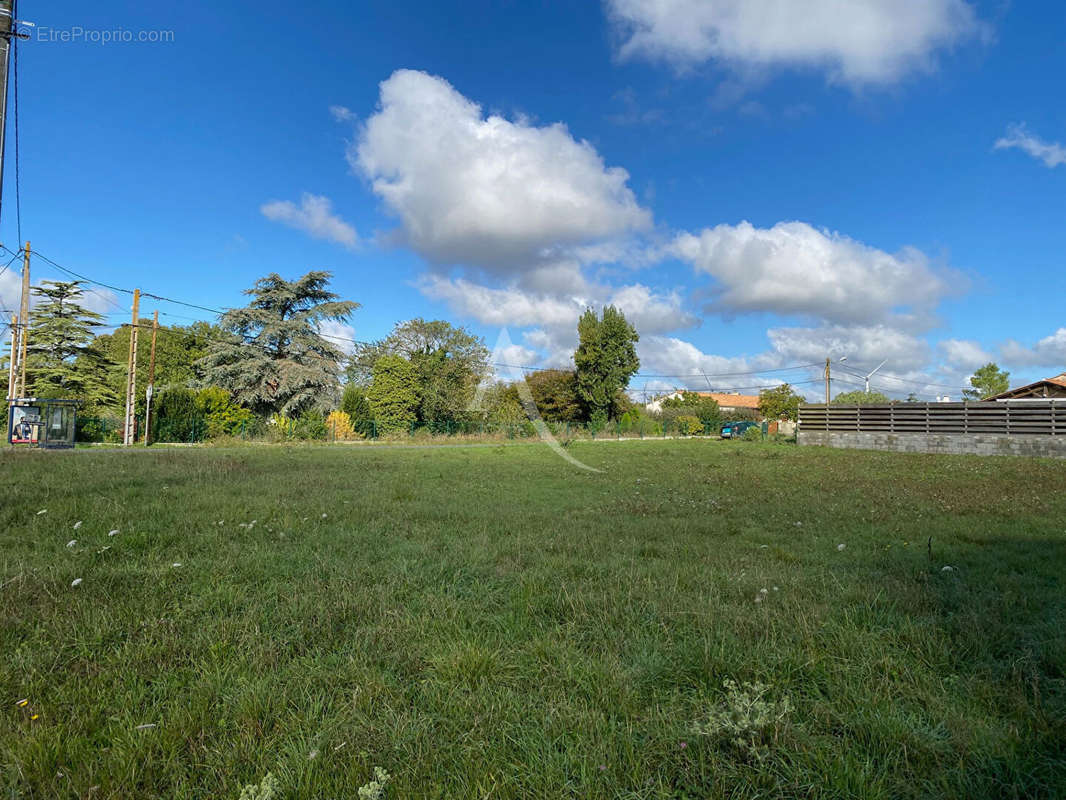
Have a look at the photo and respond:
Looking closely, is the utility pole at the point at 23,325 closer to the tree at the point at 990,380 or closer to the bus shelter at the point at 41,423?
the bus shelter at the point at 41,423

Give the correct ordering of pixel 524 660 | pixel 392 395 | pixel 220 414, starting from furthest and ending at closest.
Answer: pixel 392 395
pixel 220 414
pixel 524 660

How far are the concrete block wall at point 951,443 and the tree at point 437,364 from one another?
71.1ft

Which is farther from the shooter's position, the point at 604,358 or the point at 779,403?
the point at 779,403

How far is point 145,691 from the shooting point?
2545mm

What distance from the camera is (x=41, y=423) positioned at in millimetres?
20047

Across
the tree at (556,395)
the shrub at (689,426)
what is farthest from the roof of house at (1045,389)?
the tree at (556,395)

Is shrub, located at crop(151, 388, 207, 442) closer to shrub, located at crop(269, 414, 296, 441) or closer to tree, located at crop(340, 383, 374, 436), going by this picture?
shrub, located at crop(269, 414, 296, 441)

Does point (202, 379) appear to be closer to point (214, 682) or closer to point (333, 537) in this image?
point (333, 537)

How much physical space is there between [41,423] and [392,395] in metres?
15.3

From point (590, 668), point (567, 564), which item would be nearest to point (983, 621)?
point (590, 668)

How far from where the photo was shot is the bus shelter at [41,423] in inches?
771

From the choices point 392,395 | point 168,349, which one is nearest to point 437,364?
point 392,395

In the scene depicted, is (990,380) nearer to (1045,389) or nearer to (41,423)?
(1045,389)

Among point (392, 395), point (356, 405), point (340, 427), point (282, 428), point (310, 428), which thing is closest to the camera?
point (282, 428)
